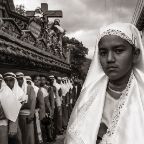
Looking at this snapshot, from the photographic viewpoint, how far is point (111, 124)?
2.37m

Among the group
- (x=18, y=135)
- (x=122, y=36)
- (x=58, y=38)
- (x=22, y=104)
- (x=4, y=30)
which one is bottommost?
(x=18, y=135)

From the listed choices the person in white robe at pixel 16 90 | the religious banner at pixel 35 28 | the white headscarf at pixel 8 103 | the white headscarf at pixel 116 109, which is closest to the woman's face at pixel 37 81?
the person in white robe at pixel 16 90

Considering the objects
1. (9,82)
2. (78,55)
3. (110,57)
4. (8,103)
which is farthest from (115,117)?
(78,55)

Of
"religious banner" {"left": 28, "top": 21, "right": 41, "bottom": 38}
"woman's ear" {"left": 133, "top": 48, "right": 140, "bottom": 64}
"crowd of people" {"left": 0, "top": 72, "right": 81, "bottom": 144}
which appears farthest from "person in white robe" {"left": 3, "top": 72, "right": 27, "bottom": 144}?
"religious banner" {"left": 28, "top": 21, "right": 41, "bottom": 38}

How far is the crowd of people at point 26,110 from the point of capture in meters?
8.28

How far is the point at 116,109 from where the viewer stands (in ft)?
7.93

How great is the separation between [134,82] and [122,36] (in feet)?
0.92

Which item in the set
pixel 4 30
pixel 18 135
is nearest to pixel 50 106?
pixel 4 30

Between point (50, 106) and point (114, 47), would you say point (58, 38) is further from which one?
point (114, 47)

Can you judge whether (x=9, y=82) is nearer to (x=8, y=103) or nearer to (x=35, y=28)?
(x=8, y=103)

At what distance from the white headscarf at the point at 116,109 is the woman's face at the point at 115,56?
5cm

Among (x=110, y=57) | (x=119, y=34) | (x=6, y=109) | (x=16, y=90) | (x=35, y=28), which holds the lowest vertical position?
(x=6, y=109)

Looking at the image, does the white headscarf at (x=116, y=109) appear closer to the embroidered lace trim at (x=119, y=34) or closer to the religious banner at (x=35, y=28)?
the embroidered lace trim at (x=119, y=34)

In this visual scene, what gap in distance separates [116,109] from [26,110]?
7440 millimetres
